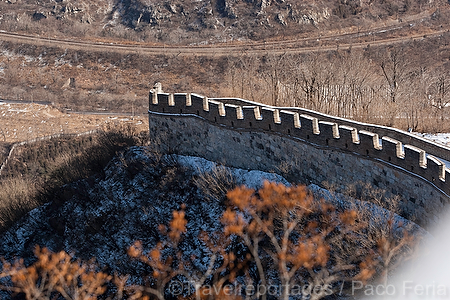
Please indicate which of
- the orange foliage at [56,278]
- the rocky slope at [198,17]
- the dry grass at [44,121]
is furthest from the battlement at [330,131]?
the rocky slope at [198,17]

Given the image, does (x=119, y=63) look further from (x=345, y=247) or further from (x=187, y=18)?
(x=345, y=247)

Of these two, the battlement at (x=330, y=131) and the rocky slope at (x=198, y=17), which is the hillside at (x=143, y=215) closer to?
the battlement at (x=330, y=131)

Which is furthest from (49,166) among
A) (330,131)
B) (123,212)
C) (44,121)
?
(330,131)

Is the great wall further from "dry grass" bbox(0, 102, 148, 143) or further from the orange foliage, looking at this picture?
"dry grass" bbox(0, 102, 148, 143)

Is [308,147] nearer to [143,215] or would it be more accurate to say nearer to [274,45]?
[143,215]

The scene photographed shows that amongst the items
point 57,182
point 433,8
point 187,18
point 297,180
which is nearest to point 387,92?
point 297,180

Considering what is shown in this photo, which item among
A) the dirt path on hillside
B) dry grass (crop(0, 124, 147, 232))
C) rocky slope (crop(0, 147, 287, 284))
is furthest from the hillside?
the dirt path on hillside
